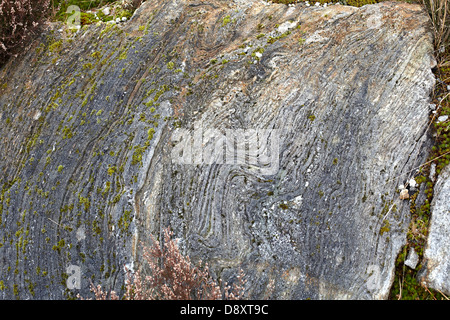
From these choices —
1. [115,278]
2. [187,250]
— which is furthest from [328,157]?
[115,278]

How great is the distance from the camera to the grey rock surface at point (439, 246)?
5023 millimetres

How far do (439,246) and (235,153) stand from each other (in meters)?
3.50

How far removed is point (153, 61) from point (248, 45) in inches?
78.6

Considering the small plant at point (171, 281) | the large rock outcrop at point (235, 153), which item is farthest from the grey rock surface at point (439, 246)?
the small plant at point (171, 281)

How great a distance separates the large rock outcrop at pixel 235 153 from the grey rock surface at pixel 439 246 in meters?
0.40

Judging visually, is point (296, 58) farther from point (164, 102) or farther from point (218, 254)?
point (218, 254)

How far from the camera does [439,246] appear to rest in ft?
16.8

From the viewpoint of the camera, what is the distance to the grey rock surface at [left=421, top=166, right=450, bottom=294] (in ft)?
16.5

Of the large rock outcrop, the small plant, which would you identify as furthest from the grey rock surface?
the small plant

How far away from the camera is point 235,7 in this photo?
7.58m

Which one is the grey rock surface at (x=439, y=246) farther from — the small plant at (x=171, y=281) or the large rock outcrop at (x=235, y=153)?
the small plant at (x=171, y=281)

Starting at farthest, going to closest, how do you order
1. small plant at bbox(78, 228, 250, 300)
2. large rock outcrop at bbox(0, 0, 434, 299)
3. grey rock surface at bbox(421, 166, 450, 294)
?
large rock outcrop at bbox(0, 0, 434, 299) < small plant at bbox(78, 228, 250, 300) < grey rock surface at bbox(421, 166, 450, 294)

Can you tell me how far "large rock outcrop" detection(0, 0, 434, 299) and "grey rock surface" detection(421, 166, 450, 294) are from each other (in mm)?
404

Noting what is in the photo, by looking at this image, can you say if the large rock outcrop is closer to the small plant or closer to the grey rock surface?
the small plant
